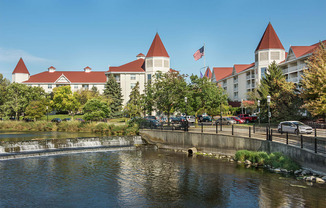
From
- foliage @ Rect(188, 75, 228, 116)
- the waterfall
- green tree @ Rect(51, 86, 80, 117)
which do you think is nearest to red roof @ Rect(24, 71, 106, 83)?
green tree @ Rect(51, 86, 80, 117)

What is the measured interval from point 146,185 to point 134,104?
53.4 meters

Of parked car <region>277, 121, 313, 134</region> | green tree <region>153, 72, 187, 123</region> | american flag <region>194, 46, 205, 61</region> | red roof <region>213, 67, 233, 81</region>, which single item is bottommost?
parked car <region>277, 121, 313, 134</region>

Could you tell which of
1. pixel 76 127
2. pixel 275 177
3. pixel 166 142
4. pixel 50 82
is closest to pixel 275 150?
pixel 275 177

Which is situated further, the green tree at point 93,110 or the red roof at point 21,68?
the red roof at point 21,68

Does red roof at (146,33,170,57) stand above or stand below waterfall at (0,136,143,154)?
above

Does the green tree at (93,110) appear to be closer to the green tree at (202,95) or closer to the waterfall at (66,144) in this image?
the waterfall at (66,144)

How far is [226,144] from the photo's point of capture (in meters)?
23.9

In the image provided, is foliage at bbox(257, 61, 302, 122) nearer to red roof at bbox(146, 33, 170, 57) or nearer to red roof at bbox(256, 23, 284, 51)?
red roof at bbox(256, 23, 284, 51)

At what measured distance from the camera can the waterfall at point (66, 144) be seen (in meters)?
26.5

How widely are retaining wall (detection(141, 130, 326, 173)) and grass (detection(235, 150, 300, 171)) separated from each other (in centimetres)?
35

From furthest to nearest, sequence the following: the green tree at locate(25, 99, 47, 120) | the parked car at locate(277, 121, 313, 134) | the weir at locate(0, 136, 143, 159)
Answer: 1. the green tree at locate(25, 99, 47, 120)
2. the weir at locate(0, 136, 143, 159)
3. the parked car at locate(277, 121, 313, 134)

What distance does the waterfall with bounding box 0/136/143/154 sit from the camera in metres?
26.5

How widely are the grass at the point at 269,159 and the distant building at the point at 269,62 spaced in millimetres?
29651

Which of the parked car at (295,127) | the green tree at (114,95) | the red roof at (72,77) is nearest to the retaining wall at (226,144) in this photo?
the parked car at (295,127)
